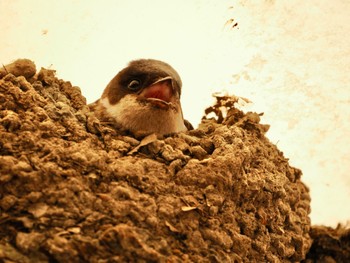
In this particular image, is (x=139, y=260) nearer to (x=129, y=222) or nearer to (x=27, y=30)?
(x=129, y=222)

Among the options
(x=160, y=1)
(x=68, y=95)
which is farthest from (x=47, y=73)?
(x=160, y=1)

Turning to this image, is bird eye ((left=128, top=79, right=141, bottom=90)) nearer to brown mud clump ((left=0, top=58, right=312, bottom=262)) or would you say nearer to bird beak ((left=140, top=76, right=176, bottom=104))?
bird beak ((left=140, top=76, right=176, bottom=104))

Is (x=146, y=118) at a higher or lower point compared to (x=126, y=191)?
higher

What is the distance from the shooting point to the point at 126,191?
5.95 feet

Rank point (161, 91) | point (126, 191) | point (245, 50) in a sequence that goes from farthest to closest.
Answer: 1. point (245, 50)
2. point (161, 91)
3. point (126, 191)

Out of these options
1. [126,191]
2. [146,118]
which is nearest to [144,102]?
[146,118]

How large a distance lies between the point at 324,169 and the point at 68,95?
162 cm

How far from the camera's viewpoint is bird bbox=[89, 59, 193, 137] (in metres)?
2.40

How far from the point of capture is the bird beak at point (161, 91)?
7.75 feet

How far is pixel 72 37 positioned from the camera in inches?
113

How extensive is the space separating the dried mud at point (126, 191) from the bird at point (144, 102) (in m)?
0.09

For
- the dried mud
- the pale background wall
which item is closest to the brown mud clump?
the dried mud

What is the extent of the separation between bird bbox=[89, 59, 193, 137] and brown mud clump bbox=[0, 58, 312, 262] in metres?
0.10

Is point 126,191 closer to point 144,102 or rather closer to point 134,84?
point 144,102
